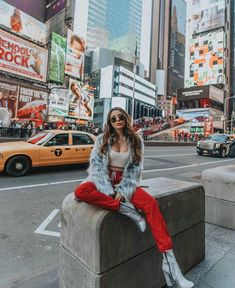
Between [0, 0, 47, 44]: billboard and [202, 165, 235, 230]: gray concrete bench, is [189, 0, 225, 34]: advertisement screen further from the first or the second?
[202, 165, 235, 230]: gray concrete bench

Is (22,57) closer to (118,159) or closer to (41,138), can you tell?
(41,138)

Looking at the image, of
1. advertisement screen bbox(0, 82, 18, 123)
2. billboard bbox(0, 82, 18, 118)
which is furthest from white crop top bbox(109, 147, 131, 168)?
billboard bbox(0, 82, 18, 118)

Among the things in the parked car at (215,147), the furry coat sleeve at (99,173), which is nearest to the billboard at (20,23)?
the parked car at (215,147)

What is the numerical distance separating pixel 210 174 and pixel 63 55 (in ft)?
131

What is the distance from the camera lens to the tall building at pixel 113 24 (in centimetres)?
12762

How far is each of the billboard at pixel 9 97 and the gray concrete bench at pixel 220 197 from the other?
32.7 metres

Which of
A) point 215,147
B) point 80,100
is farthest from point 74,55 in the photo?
point 215,147

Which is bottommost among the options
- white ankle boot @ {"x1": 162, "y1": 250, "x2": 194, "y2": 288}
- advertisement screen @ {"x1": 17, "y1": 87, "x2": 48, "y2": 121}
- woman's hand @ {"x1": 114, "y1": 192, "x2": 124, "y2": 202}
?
white ankle boot @ {"x1": 162, "y1": 250, "x2": 194, "y2": 288}

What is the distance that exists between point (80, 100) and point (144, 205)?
146 ft

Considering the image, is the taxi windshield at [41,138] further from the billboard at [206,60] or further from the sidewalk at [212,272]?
the billboard at [206,60]

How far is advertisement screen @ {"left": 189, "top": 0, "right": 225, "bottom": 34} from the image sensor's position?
365 feet

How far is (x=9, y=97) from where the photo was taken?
110ft

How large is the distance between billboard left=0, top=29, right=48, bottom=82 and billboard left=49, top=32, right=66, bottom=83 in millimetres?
1745

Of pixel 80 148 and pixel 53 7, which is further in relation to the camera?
pixel 53 7
